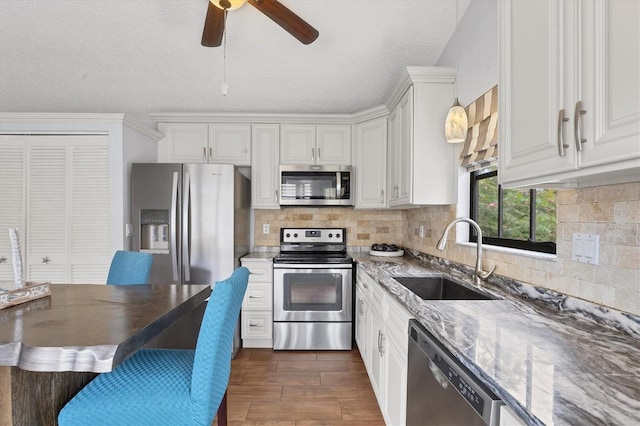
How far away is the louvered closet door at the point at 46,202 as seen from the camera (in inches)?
111

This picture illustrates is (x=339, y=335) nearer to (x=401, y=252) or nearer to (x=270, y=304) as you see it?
(x=270, y=304)

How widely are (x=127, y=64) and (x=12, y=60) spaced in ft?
2.86

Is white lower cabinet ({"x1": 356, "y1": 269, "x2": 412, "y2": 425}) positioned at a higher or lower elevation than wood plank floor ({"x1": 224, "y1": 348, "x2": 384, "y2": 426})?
higher

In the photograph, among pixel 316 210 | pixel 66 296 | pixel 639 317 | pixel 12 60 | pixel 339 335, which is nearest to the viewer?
pixel 639 317

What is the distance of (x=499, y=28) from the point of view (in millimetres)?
1260

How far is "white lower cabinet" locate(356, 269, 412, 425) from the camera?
149 centimetres

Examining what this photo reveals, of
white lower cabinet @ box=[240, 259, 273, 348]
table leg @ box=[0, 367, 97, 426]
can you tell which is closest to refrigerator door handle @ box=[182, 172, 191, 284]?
white lower cabinet @ box=[240, 259, 273, 348]

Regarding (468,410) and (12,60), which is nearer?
(468,410)

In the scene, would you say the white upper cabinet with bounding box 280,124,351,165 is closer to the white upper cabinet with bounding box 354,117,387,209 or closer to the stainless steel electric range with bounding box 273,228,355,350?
the white upper cabinet with bounding box 354,117,387,209

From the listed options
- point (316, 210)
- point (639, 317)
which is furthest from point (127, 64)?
point (639, 317)

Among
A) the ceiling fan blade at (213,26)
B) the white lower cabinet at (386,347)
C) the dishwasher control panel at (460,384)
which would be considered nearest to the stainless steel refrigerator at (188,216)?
the ceiling fan blade at (213,26)

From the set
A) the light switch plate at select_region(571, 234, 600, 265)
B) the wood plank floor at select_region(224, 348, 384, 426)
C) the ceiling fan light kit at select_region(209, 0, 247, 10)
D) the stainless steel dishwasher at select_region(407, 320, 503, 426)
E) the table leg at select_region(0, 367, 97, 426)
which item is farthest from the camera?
the wood plank floor at select_region(224, 348, 384, 426)

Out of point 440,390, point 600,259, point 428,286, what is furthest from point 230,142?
point 600,259

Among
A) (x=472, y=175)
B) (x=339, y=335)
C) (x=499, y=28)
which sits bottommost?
(x=339, y=335)
